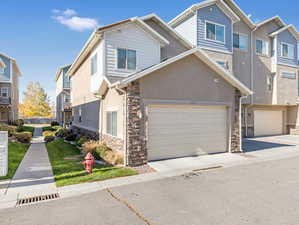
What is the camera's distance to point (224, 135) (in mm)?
11148

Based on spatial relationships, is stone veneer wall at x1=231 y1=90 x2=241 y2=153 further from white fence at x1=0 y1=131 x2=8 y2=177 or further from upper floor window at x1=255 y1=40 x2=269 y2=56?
upper floor window at x1=255 y1=40 x2=269 y2=56

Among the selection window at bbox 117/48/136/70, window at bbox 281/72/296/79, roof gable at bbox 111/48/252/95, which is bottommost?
roof gable at bbox 111/48/252/95

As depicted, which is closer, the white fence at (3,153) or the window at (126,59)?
the white fence at (3,153)

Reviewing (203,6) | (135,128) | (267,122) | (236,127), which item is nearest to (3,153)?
(135,128)

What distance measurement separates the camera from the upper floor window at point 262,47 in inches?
762

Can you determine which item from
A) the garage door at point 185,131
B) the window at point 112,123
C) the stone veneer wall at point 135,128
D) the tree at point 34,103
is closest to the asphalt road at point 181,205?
the stone veneer wall at point 135,128

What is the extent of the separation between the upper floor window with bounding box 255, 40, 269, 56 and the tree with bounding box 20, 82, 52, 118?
45066 mm

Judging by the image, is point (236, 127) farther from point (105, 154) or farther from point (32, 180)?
point (32, 180)

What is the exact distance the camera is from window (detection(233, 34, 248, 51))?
18.2 m

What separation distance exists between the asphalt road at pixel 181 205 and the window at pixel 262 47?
1595 centimetres

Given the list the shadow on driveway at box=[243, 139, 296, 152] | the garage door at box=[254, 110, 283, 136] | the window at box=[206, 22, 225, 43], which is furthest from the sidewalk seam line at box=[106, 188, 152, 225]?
the garage door at box=[254, 110, 283, 136]

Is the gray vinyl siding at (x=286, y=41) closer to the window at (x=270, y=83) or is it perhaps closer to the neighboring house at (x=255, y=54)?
the neighboring house at (x=255, y=54)

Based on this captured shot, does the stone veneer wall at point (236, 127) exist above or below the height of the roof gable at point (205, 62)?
below

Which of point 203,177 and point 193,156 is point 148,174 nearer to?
point 203,177
